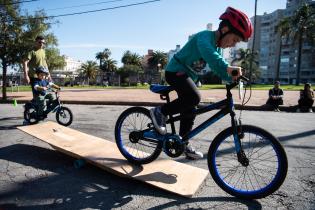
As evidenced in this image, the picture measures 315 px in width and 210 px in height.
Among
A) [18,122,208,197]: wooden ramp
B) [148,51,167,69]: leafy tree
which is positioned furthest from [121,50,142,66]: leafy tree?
[18,122,208,197]: wooden ramp

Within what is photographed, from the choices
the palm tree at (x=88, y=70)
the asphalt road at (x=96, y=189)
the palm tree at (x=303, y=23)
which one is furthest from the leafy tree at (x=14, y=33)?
the palm tree at (x=88, y=70)

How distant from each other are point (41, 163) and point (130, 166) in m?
1.39

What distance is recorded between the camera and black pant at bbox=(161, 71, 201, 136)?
3602 millimetres

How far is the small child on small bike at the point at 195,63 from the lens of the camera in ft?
10.5

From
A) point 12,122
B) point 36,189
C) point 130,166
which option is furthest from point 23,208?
point 12,122

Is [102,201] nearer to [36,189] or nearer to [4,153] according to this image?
[36,189]

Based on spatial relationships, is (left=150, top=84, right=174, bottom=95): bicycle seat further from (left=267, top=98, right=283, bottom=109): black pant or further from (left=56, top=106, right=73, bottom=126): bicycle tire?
(left=267, top=98, right=283, bottom=109): black pant

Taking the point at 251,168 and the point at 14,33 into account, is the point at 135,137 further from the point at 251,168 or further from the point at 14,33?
the point at 14,33

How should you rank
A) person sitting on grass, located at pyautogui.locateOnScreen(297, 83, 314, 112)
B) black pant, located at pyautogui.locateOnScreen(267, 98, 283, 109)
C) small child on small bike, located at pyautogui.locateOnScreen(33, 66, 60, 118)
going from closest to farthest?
1. small child on small bike, located at pyautogui.locateOnScreen(33, 66, 60, 118)
2. person sitting on grass, located at pyautogui.locateOnScreen(297, 83, 314, 112)
3. black pant, located at pyautogui.locateOnScreen(267, 98, 283, 109)

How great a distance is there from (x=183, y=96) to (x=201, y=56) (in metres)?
0.52

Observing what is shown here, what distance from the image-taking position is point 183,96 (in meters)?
3.64

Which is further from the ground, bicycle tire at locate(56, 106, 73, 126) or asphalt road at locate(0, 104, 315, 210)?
bicycle tire at locate(56, 106, 73, 126)

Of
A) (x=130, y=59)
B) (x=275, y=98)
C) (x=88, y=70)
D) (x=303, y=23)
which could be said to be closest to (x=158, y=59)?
(x=130, y=59)

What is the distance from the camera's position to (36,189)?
10.9 ft
